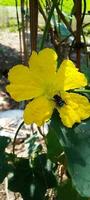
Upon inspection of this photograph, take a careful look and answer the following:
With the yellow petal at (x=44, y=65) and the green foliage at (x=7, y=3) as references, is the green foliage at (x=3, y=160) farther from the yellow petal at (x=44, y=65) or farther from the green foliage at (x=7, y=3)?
the green foliage at (x=7, y=3)

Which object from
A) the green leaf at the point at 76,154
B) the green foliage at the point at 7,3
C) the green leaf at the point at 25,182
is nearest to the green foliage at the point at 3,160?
the green leaf at the point at 25,182

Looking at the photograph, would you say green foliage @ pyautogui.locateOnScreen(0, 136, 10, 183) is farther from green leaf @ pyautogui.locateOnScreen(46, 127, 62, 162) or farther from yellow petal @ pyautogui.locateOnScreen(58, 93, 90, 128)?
yellow petal @ pyautogui.locateOnScreen(58, 93, 90, 128)

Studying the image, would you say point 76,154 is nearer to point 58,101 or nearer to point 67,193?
point 58,101

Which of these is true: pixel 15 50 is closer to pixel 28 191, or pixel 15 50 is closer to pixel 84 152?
pixel 28 191

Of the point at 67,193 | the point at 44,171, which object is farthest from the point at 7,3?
the point at 67,193

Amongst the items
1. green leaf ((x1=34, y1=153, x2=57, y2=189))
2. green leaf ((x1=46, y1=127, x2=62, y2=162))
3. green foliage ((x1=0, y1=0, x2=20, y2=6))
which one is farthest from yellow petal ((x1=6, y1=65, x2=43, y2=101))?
green foliage ((x1=0, y1=0, x2=20, y2=6))
